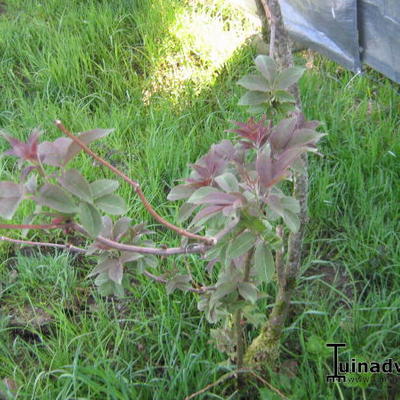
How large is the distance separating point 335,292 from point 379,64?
1.43 meters

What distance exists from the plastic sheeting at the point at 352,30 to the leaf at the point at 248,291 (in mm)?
1799

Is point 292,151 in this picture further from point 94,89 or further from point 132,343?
point 94,89

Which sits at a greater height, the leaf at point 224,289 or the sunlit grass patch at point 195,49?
the leaf at point 224,289

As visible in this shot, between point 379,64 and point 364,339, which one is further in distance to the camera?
point 379,64

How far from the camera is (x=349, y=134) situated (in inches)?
89.0

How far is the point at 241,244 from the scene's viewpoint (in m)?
0.94

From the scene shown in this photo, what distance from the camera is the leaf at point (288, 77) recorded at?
3.57 feet

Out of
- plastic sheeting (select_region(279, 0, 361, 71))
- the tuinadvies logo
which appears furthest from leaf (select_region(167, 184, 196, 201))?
plastic sheeting (select_region(279, 0, 361, 71))

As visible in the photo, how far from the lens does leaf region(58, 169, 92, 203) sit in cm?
83

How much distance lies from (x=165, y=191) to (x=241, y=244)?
1.32 metres

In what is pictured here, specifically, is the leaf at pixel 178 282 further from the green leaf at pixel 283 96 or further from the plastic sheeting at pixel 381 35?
the plastic sheeting at pixel 381 35

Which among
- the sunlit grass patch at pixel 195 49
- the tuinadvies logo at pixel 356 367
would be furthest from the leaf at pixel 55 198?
the sunlit grass patch at pixel 195 49

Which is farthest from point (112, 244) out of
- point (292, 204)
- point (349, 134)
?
point (349, 134)

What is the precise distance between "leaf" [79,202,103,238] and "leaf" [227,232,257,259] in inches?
9.6
